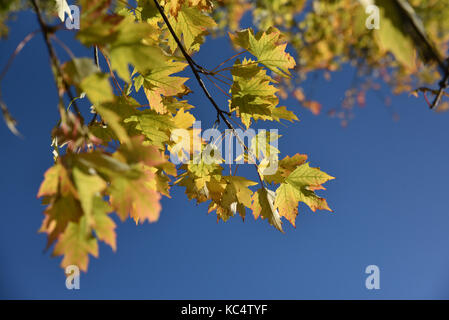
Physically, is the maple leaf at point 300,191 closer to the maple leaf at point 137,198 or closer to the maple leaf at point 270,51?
the maple leaf at point 270,51

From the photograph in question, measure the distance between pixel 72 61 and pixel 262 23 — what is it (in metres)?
3.64

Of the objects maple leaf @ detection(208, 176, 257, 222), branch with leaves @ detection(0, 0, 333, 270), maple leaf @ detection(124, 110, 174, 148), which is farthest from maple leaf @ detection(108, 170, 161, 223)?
maple leaf @ detection(208, 176, 257, 222)

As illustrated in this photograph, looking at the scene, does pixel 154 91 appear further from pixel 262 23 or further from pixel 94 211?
pixel 262 23

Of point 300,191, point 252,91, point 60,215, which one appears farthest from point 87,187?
point 300,191

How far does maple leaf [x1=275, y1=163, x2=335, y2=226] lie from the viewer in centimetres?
111

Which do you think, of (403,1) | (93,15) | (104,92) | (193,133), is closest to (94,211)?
(104,92)

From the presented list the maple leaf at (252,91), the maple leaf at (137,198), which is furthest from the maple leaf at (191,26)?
the maple leaf at (137,198)

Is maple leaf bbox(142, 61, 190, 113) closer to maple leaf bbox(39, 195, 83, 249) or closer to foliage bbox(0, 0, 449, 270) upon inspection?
foliage bbox(0, 0, 449, 270)

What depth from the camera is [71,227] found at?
55 cm

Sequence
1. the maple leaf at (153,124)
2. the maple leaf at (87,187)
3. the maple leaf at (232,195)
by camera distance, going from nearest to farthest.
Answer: the maple leaf at (87,187) → the maple leaf at (153,124) → the maple leaf at (232,195)

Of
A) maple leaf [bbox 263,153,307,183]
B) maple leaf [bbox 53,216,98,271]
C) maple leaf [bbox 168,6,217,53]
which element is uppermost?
maple leaf [bbox 168,6,217,53]

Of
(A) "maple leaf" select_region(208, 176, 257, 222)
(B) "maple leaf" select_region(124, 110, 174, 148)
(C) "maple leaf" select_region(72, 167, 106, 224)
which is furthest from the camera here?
(A) "maple leaf" select_region(208, 176, 257, 222)

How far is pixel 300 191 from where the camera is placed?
113 cm

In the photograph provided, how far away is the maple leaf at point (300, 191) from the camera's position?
A: 43.6 inches
